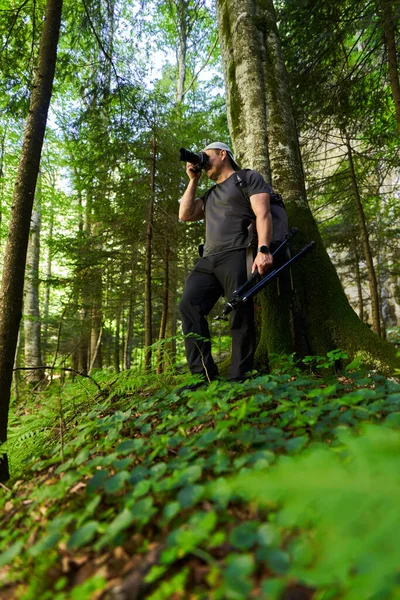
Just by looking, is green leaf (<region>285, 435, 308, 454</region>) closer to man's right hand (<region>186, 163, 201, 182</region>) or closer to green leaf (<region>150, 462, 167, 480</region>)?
green leaf (<region>150, 462, 167, 480</region>)

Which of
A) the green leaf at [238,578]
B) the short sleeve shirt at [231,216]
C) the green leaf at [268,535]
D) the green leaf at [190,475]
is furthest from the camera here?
the short sleeve shirt at [231,216]

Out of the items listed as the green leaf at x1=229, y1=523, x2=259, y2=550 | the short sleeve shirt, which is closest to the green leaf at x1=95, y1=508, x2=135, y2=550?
the green leaf at x1=229, y1=523, x2=259, y2=550

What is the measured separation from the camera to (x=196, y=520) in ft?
3.55

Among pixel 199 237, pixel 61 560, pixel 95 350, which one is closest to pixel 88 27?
pixel 199 237

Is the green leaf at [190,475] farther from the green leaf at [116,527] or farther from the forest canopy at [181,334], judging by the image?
the green leaf at [116,527]

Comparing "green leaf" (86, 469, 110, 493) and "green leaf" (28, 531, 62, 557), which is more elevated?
"green leaf" (86, 469, 110, 493)

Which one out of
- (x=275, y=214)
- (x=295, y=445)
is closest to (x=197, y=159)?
(x=275, y=214)

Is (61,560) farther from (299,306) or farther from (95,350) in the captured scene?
(95,350)

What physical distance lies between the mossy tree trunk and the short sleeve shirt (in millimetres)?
812

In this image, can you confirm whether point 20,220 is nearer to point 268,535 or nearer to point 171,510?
point 171,510

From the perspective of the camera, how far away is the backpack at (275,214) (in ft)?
10.8

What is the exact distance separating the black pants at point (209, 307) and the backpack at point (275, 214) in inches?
14.4

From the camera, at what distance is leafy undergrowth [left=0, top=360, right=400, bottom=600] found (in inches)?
Answer: 25.6

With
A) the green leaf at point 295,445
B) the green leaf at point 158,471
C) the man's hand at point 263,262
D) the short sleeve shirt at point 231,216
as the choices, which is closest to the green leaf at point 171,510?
the green leaf at point 158,471
